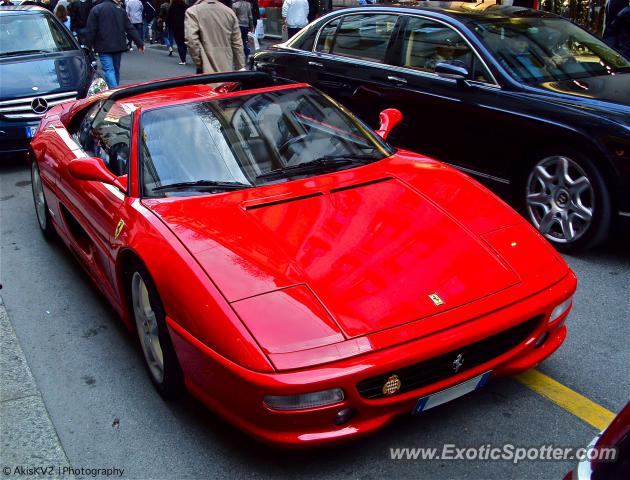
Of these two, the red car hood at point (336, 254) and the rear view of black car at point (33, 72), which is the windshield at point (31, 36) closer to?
the rear view of black car at point (33, 72)

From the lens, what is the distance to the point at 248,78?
475 cm

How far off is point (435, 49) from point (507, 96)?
0.99 metres

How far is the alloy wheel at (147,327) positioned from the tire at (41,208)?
230 cm

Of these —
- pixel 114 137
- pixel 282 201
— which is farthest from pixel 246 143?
pixel 114 137

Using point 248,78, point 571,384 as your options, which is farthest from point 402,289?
point 248,78

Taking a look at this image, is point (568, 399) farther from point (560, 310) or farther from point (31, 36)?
point (31, 36)

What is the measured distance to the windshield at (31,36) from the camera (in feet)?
30.5

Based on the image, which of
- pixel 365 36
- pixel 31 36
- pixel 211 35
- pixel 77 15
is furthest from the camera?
pixel 77 15

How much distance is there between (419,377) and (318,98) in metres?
2.24

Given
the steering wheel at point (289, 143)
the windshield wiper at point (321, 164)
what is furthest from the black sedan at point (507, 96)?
the steering wheel at point (289, 143)

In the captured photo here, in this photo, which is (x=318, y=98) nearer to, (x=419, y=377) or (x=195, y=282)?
(x=195, y=282)

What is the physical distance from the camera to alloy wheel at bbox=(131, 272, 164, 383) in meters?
3.42

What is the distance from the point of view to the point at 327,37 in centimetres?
727

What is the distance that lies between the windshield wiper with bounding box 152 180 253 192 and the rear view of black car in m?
5.14
